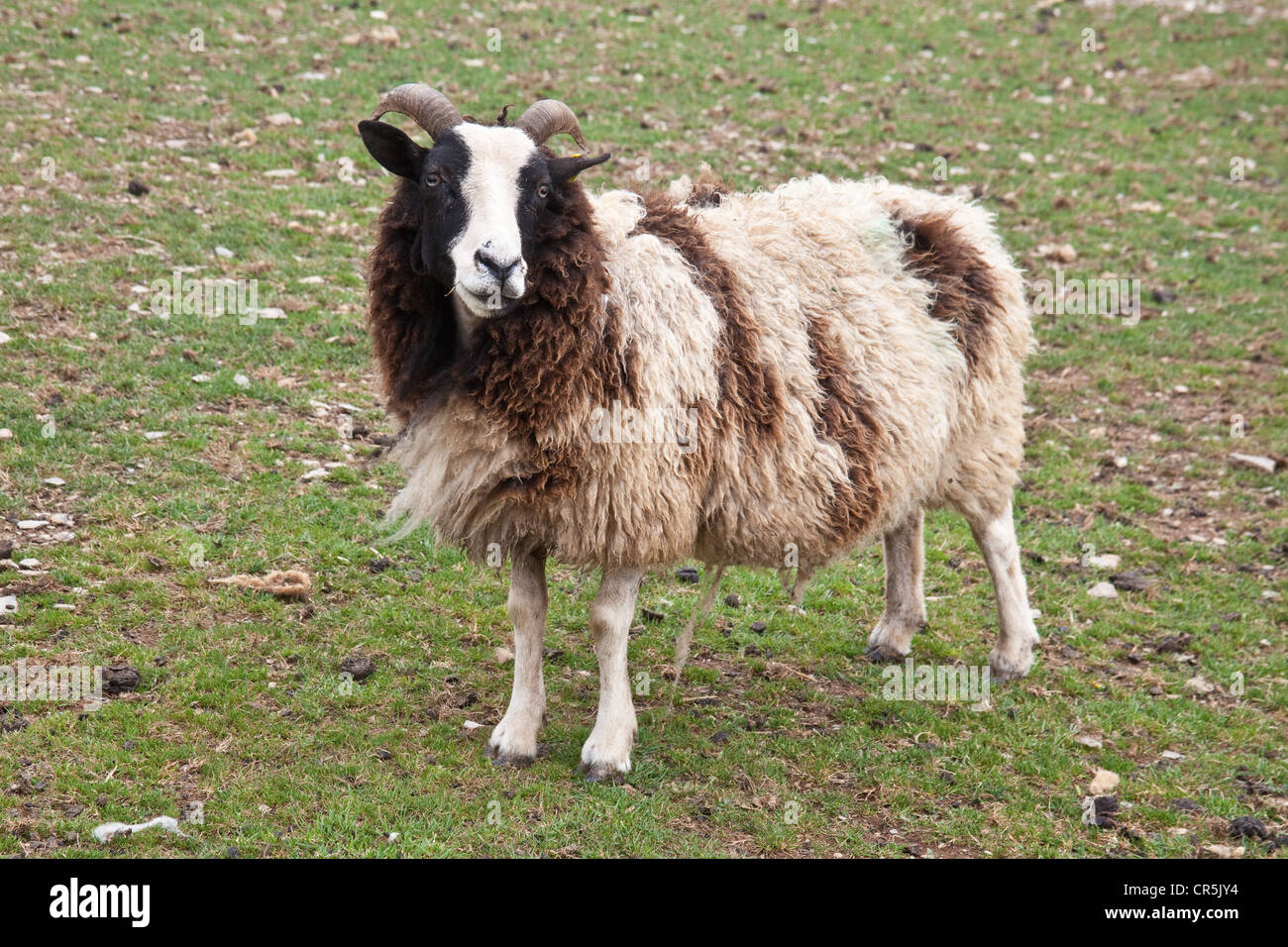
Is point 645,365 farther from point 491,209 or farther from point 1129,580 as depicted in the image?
point 1129,580

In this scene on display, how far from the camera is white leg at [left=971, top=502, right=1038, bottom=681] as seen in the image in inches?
307

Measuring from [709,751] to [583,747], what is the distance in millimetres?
755

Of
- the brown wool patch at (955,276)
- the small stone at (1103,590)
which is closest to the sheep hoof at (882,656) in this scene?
the small stone at (1103,590)

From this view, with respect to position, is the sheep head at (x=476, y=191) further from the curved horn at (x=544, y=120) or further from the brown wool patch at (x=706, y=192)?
the brown wool patch at (x=706, y=192)

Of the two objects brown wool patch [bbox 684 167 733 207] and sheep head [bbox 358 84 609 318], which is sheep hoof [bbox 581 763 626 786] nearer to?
sheep head [bbox 358 84 609 318]

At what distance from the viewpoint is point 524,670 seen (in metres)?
6.47

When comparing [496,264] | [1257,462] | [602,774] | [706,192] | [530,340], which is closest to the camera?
[496,264]

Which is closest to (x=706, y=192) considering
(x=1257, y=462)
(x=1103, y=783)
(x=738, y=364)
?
(x=738, y=364)

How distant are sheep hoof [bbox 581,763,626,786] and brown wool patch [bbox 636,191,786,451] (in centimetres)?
177

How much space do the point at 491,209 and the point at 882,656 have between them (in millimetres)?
4014

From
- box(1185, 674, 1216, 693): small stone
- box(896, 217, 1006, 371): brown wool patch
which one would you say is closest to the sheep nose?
box(896, 217, 1006, 371): brown wool patch

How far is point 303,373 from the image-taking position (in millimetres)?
9797

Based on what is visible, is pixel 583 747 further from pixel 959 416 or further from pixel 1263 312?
Answer: pixel 1263 312
